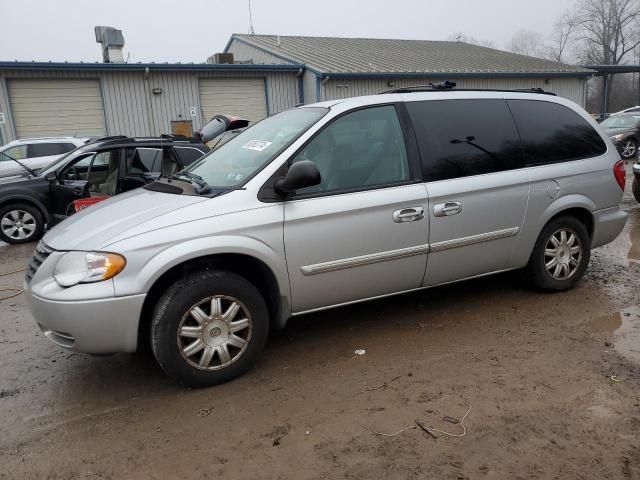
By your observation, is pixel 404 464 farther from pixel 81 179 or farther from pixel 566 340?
pixel 81 179

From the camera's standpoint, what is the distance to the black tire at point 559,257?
4.66m

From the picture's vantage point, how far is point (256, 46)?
23.3m

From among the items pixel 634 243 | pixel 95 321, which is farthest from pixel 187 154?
pixel 634 243

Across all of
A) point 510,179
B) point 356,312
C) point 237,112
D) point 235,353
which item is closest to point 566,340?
point 510,179

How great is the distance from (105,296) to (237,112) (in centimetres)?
1718

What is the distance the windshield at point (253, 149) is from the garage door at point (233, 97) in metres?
15.1

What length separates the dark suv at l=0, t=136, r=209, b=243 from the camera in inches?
307

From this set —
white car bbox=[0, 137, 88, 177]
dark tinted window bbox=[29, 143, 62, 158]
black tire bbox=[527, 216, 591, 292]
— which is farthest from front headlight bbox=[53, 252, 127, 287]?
dark tinted window bbox=[29, 143, 62, 158]

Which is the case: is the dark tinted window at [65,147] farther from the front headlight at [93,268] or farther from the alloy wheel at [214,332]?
the alloy wheel at [214,332]

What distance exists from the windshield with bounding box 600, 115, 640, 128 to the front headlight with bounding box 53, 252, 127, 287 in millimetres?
19175

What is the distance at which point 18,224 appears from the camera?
871cm

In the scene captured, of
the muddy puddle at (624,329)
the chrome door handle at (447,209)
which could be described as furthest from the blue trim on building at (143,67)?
the muddy puddle at (624,329)

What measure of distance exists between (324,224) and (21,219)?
282 inches

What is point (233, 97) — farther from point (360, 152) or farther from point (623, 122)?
point (360, 152)
